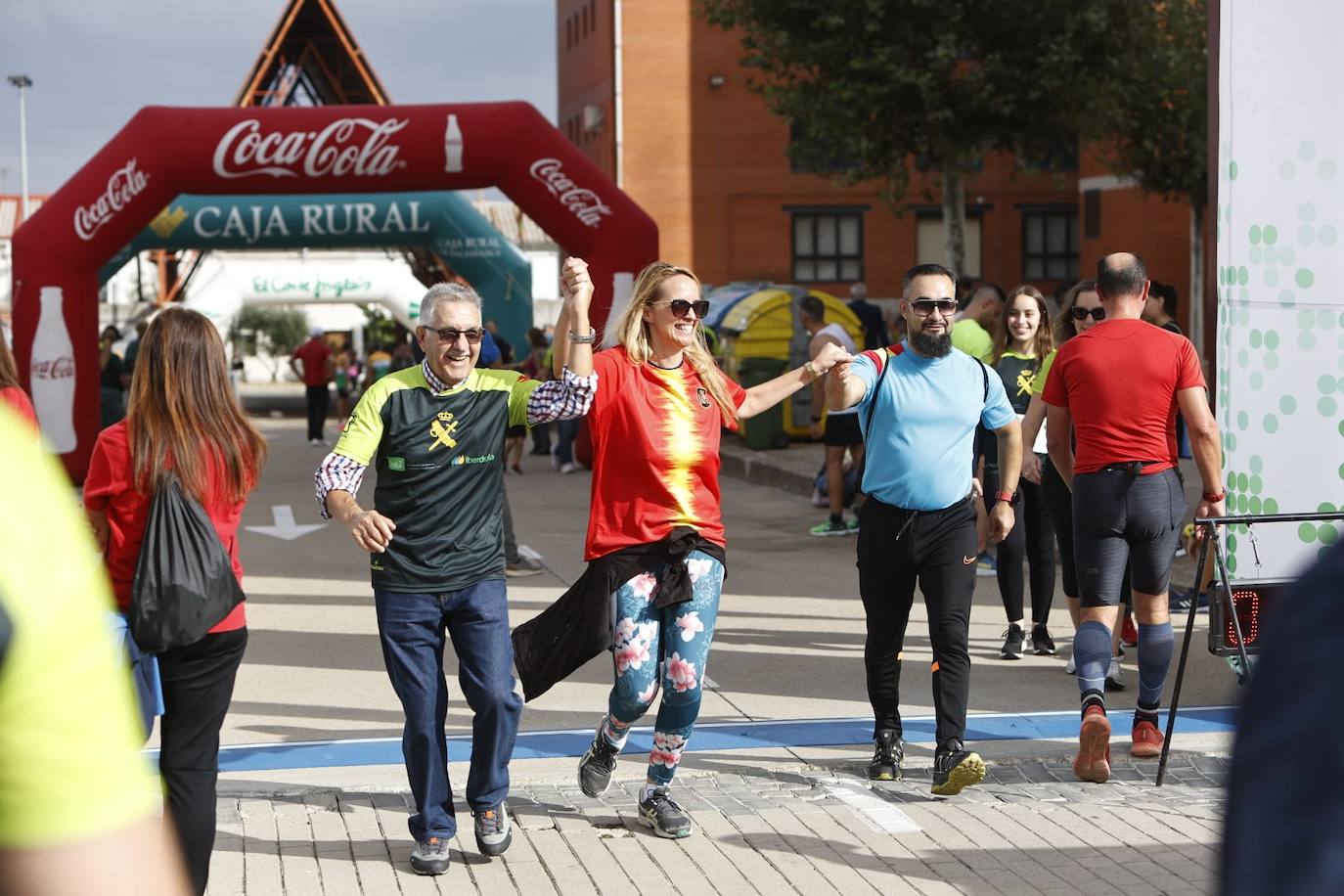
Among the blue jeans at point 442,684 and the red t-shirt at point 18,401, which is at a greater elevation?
the red t-shirt at point 18,401

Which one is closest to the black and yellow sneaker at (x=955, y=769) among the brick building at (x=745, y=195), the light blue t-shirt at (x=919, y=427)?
the light blue t-shirt at (x=919, y=427)

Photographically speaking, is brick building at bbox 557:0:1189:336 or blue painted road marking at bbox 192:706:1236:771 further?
brick building at bbox 557:0:1189:336

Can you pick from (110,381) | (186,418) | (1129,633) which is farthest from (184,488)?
(110,381)

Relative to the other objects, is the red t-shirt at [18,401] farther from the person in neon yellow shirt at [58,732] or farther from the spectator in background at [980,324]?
the spectator in background at [980,324]

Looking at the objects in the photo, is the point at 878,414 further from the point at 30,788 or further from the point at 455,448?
the point at 30,788

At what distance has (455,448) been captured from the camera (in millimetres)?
5043

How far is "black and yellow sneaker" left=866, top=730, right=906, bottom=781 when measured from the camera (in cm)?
601

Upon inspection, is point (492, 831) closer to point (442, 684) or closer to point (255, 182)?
point (442, 684)

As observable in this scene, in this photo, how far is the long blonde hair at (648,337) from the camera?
5391mm

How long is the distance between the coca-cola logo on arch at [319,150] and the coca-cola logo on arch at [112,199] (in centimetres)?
83

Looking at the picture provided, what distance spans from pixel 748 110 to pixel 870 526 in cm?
4518

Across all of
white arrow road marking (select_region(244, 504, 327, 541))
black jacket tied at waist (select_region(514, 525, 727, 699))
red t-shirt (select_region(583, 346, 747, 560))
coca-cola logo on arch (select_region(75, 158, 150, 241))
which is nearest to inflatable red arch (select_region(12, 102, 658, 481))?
coca-cola logo on arch (select_region(75, 158, 150, 241))

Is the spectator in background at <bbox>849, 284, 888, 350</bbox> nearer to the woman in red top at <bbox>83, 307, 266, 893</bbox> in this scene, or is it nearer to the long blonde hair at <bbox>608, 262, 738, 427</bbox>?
the long blonde hair at <bbox>608, 262, 738, 427</bbox>

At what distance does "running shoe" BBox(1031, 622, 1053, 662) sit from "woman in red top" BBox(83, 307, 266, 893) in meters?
4.89
